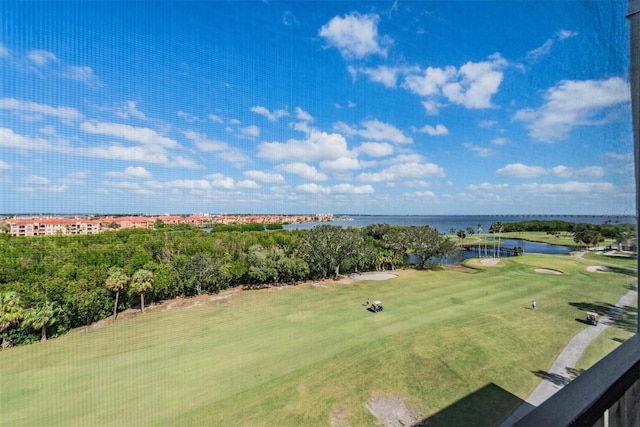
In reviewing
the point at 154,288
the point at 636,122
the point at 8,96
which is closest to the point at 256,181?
the point at 8,96

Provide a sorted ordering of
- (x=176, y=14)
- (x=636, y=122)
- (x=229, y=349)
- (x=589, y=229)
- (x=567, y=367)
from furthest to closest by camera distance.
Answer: (x=229, y=349) → (x=589, y=229) → (x=176, y=14) → (x=567, y=367) → (x=636, y=122)

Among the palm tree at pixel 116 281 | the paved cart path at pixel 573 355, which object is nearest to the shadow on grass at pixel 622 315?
the paved cart path at pixel 573 355

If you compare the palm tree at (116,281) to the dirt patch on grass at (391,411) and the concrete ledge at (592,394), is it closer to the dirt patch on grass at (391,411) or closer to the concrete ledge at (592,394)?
the dirt patch on grass at (391,411)

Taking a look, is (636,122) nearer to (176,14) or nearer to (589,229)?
(589,229)

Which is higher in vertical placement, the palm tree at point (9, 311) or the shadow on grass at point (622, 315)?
the shadow on grass at point (622, 315)

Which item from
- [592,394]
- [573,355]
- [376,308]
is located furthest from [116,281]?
[592,394]

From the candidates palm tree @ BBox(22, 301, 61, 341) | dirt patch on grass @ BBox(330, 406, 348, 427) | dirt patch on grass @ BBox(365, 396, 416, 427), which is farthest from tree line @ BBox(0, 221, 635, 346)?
dirt patch on grass @ BBox(330, 406, 348, 427)

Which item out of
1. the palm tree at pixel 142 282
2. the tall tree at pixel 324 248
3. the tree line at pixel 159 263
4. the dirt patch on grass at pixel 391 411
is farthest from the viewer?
the tall tree at pixel 324 248
